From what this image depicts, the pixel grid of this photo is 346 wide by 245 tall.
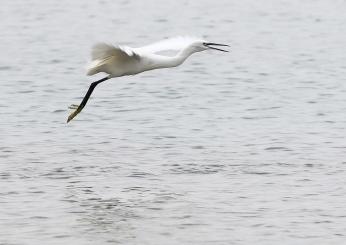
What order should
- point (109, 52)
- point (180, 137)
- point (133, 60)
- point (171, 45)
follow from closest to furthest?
point (109, 52)
point (133, 60)
point (171, 45)
point (180, 137)

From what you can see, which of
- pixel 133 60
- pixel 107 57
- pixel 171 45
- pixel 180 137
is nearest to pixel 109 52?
pixel 107 57

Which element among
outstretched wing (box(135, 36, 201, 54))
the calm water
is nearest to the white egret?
outstretched wing (box(135, 36, 201, 54))

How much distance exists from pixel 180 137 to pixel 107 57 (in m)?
3.58

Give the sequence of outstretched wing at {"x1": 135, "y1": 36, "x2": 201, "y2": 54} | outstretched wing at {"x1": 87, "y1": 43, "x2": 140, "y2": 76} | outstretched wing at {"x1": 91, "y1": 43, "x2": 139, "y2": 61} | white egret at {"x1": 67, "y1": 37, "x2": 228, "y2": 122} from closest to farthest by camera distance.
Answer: outstretched wing at {"x1": 91, "y1": 43, "x2": 139, "y2": 61} → outstretched wing at {"x1": 87, "y1": 43, "x2": 140, "y2": 76} → white egret at {"x1": 67, "y1": 37, "x2": 228, "y2": 122} → outstretched wing at {"x1": 135, "y1": 36, "x2": 201, "y2": 54}

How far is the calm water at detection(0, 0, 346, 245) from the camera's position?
48.6 ft

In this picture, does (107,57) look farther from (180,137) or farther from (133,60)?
(180,137)

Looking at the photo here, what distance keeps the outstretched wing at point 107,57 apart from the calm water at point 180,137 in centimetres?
145

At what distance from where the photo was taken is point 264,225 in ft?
47.9

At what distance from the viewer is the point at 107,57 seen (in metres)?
16.7

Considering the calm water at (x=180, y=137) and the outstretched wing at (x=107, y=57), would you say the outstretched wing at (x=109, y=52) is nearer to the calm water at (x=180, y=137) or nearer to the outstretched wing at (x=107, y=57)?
the outstretched wing at (x=107, y=57)

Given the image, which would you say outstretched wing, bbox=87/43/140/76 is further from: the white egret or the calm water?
the calm water

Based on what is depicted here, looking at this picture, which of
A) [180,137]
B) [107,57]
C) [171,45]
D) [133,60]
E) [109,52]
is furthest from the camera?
[180,137]

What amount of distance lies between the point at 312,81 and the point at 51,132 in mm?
6756

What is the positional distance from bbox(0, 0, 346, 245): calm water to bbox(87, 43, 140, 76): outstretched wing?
4.75 ft
